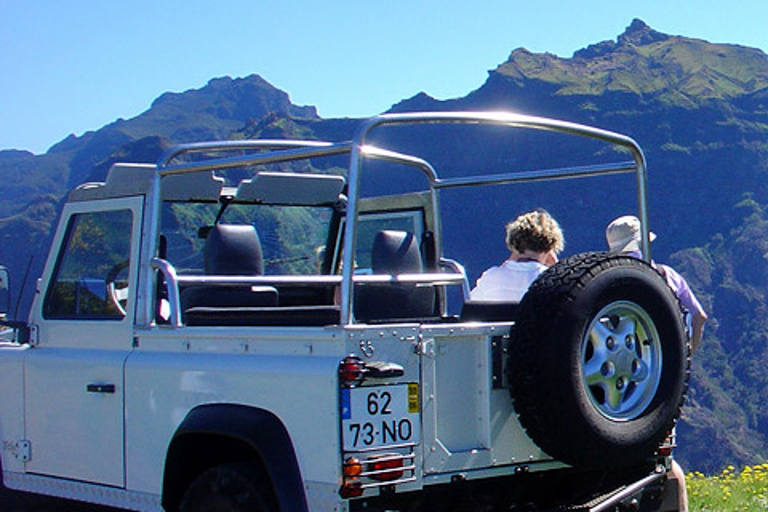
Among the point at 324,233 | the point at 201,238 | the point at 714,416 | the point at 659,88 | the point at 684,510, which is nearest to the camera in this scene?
the point at 684,510

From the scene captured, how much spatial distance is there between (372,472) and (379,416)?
0.20m

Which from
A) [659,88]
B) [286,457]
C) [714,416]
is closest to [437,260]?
[286,457]

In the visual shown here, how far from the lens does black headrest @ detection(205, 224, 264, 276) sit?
5535mm

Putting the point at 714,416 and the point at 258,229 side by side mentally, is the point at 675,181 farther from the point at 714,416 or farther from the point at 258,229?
the point at 258,229

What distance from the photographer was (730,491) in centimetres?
812

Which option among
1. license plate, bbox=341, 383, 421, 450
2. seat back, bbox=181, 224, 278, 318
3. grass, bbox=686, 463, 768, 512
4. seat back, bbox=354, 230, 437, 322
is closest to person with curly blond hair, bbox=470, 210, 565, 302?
seat back, bbox=354, 230, 437, 322

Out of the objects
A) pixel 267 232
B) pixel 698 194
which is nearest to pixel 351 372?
pixel 267 232

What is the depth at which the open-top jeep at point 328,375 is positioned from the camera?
389 centimetres

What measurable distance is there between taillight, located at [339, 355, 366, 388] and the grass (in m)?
4.35

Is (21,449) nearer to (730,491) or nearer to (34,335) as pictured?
(34,335)

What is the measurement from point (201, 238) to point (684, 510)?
291 cm

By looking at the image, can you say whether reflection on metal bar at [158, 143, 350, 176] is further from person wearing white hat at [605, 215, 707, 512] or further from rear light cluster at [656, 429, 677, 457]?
person wearing white hat at [605, 215, 707, 512]

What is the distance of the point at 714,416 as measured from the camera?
13888cm

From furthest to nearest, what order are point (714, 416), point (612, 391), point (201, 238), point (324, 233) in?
point (714, 416) → point (324, 233) → point (201, 238) → point (612, 391)
